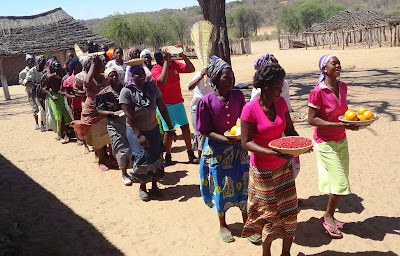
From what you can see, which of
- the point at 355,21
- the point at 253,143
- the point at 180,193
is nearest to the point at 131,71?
the point at 180,193

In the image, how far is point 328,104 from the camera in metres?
3.47

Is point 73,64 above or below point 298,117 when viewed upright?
above

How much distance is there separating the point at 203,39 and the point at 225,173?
7.24 ft

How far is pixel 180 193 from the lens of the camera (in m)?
5.19

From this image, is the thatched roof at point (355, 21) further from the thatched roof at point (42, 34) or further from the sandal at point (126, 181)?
the sandal at point (126, 181)

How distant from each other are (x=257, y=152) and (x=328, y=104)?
1.10 metres

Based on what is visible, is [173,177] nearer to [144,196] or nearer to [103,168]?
[144,196]

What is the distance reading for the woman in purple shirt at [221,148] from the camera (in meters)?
3.38

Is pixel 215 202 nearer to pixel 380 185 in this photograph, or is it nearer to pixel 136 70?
pixel 136 70

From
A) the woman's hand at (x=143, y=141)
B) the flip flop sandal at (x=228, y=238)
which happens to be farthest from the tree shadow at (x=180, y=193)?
the flip flop sandal at (x=228, y=238)

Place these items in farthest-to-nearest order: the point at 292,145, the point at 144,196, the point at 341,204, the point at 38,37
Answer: the point at 38,37, the point at 144,196, the point at 341,204, the point at 292,145

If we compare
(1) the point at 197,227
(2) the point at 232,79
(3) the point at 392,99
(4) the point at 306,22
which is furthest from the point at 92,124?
(4) the point at 306,22

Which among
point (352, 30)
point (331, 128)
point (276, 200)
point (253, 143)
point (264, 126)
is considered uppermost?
point (352, 30)

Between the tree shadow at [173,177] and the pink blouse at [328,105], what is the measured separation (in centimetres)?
271
